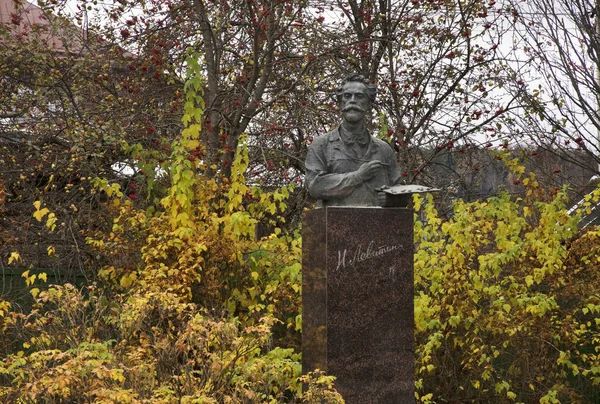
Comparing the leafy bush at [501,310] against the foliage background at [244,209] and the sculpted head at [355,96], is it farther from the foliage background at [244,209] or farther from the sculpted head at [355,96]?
the sculpted head at [355,96]

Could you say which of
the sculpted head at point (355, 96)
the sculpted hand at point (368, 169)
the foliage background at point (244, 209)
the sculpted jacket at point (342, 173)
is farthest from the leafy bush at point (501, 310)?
the sculpted head at point (355, 96)

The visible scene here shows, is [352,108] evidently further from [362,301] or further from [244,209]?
[244,209]

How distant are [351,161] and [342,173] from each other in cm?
12

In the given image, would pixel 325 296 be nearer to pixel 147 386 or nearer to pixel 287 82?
pixel 147 386

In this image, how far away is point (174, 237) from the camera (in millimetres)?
7801

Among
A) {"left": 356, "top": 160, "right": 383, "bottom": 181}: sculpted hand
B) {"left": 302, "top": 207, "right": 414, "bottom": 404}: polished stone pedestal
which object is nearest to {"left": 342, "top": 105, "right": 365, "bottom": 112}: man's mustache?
{"left": 356, "top": 160, "right": 383, "bottom": 181}: sculpted hand

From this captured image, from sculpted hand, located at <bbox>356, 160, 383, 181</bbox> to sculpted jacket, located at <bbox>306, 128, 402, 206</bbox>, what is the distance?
3 centimetres

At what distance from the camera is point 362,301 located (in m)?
6.22

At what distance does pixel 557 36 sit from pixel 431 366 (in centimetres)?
441

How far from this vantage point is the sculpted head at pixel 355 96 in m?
6.43
